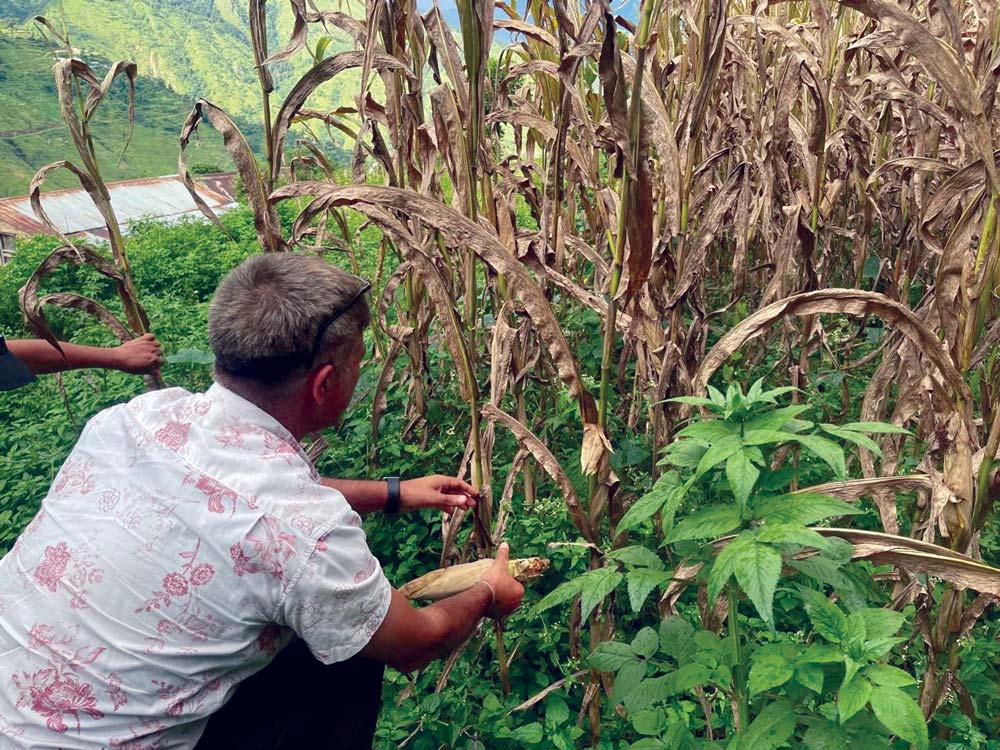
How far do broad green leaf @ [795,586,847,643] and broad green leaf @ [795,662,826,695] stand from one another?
5 centimetres

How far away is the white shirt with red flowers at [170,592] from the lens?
4.05ft

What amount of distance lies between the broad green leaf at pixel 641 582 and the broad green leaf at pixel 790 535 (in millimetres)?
214

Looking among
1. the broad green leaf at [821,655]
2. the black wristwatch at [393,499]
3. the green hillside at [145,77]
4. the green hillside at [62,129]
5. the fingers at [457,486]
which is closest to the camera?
the broad green leaf at [821,655]

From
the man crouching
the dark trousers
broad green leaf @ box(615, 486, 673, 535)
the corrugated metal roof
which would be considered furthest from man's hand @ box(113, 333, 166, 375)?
the corrugated metal roof

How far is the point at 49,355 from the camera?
2.23 metres

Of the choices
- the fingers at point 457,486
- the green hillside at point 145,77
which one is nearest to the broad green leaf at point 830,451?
the fingers at point 457,486

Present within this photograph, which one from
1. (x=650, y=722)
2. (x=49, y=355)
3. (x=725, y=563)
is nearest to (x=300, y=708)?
(x=650, y=722)

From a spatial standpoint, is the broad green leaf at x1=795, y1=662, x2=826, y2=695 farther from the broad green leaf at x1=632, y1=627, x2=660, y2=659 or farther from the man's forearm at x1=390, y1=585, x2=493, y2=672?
the man's forearm at x1=390, y1=585, x2=493, y2=672

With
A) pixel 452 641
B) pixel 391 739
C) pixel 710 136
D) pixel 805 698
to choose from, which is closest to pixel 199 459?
pixel 452 641

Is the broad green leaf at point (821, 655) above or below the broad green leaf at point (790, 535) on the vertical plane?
below

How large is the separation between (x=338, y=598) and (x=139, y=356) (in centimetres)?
113

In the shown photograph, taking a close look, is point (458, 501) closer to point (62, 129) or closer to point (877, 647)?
point (877, 647)

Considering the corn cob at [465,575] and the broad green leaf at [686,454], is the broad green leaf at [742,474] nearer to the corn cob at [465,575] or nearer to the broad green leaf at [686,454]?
the broad green leaf at [686,454]

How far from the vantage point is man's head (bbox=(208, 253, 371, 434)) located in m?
1.35
